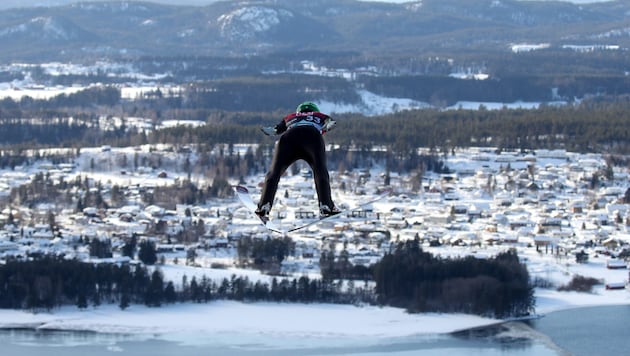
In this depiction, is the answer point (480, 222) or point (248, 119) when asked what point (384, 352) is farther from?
point (248, 119)

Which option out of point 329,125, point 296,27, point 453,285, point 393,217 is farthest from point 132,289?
point 296,27

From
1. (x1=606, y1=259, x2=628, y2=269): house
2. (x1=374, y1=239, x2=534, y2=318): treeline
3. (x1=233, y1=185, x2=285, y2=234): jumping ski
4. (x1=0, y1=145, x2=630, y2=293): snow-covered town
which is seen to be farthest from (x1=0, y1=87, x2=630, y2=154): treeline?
(x1=233, y1=185, x2=285, y2=234): jumping ski

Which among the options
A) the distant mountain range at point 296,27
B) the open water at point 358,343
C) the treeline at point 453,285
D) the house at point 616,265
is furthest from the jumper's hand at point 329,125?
the distant mountain range at point 296,27

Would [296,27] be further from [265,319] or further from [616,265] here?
[265,319]

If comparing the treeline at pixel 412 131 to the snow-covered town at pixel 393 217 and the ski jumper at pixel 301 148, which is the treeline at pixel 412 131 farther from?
the ski jumper at pixel 301 148

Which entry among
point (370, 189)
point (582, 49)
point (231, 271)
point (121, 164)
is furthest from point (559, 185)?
point (582, 49)
